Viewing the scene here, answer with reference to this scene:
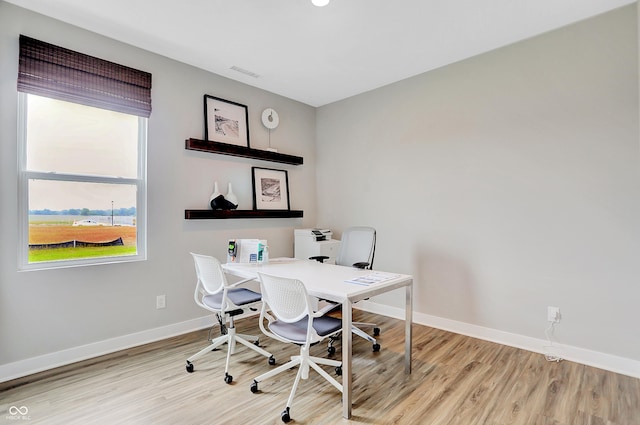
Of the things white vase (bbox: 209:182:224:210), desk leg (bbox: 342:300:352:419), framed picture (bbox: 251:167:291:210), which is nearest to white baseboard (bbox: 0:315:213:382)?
white vase (bbox: 209:182:224:210)

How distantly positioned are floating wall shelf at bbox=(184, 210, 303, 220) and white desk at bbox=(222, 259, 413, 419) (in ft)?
2.62

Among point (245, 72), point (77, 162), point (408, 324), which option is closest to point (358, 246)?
point (408, 324)

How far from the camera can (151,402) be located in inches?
83.5

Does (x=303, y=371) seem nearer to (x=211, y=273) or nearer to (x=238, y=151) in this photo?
(x=211, y=273)

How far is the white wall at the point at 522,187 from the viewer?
2.53m

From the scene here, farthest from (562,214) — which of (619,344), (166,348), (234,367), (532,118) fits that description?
(166,348)

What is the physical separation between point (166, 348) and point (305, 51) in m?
3.12

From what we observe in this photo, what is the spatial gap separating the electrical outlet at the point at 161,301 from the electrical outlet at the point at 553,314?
11.8ft

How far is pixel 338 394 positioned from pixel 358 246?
1.45 meters

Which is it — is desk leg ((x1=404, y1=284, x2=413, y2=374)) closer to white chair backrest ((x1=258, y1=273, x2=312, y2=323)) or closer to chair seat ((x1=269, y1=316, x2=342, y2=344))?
chair seat ((x1=269, y1=316, x2=342, y2=344))

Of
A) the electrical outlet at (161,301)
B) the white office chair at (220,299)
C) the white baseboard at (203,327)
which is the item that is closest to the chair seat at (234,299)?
the white office chair at (220,299)

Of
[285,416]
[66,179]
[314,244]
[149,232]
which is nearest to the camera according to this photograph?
[285,416]

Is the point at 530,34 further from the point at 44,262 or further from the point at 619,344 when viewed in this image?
the point at 44,262

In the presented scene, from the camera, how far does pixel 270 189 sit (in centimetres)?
420
